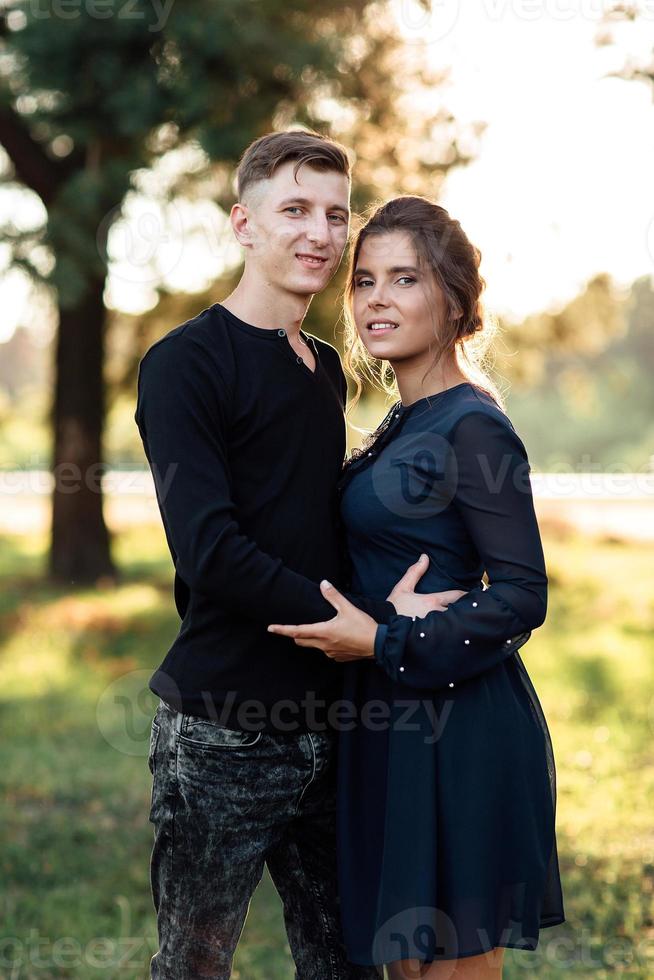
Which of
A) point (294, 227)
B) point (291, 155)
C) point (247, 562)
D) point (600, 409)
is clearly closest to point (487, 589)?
point (247, 562)

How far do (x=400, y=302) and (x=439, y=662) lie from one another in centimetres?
80

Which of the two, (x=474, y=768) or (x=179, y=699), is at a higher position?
(x=179, y=699)

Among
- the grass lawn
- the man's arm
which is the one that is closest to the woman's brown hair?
the man's arm

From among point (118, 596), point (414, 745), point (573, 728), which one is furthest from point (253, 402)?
point (118, 596)

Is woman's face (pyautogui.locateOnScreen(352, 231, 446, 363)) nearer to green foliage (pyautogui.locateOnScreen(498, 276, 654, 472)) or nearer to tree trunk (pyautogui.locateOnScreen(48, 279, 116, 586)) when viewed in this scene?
tree trunk (pyautogui.locateOnScreen(48, 279, 116, 586))

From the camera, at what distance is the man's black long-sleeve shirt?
2117 mm

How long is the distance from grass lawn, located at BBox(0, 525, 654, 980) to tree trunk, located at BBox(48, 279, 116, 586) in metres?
0.39

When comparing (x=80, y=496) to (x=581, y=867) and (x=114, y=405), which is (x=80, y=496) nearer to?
(x=114, y=405)

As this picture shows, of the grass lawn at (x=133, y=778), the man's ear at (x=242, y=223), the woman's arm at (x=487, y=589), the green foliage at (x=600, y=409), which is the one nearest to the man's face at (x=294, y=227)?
the man's ear at (x=242, y=223)

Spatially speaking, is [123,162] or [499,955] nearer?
[499,955]

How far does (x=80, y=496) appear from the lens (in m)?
9.69

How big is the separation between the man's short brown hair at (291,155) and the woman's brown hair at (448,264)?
0.50 feet

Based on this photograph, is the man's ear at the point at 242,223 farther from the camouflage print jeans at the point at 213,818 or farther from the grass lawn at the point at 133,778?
the grass lawn at the point at 133,778

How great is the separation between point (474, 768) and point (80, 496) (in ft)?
25.8
